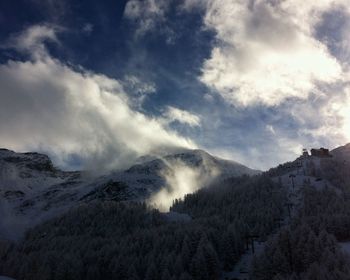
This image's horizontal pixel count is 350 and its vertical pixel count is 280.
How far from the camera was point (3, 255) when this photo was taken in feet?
533

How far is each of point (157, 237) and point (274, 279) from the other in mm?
69899

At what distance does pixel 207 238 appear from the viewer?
14238 centimetres

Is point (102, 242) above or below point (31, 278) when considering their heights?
above

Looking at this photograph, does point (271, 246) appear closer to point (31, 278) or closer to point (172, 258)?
point (172, 258)

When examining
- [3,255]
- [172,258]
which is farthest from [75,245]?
[172,258]

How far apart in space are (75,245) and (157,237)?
41.1 meters

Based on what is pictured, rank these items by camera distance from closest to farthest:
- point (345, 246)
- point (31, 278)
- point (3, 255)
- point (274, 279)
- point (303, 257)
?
point (274, 279), point (303, 257), point (31, 278), point (345, 246), point (3, 255)

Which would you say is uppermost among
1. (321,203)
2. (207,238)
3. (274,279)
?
(321,203)

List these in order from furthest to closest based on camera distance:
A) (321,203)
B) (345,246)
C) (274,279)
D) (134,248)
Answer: (321,203), (134,248), (345,246), (274,279)

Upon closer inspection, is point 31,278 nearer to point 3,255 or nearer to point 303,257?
point 3,255

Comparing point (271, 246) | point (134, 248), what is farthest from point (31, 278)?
point (271, 246)

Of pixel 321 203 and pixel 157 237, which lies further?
pixel 321 203

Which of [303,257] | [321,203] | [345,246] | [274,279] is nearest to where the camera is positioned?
[274,279]

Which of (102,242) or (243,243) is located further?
(102,242)
